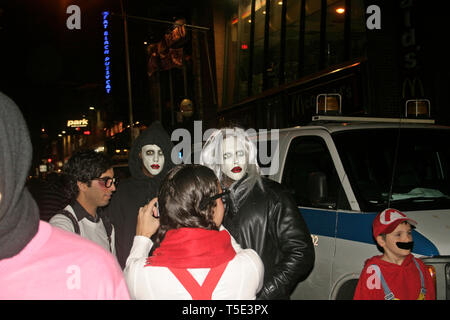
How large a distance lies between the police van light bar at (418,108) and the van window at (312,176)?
130 cm

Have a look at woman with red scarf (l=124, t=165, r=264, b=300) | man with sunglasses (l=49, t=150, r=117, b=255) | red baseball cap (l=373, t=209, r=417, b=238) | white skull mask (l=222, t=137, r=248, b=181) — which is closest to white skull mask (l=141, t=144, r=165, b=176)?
man with sunglasses (l=49, t=150, r=117, b=255)

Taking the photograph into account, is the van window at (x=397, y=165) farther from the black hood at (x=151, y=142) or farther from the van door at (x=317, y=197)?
the black hood at (x=151, y=142)

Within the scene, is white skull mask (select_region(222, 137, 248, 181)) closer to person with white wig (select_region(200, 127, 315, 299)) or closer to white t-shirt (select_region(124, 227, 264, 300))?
person with white wig (select_region(200, 127, 315, 299))

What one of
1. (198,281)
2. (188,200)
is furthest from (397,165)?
(198,281)

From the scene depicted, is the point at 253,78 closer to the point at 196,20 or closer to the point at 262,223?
the point at 196,20

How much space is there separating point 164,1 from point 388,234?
20.2 meters

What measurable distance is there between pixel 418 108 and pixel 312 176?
6.59 ft

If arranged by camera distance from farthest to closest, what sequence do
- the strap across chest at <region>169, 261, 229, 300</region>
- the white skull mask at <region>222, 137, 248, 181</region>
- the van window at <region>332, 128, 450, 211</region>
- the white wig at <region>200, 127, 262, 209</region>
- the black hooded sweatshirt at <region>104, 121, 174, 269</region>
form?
the van window at <region>332, 128, 450, 211</region> < the black hooded sweatshirt at <region>104, 121, 174, 269</region> < the white skull mask at <region>222, 137, 248, 181</region> < the white wig at <region>200, 127, 262, 209</region> < the strap across chest at <region>169, 261, 229, 300</region>

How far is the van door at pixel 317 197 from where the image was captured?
11.5ft

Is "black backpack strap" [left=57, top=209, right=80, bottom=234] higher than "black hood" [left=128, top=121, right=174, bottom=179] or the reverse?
the reverse

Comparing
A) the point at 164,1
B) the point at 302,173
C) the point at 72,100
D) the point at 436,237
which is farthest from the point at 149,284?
the point at 72,100

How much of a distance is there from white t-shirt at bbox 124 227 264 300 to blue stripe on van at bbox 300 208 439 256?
1582mm

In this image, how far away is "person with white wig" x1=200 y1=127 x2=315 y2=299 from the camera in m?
2.60

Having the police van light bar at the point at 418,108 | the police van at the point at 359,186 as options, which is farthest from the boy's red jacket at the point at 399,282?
the police van light bar at the point at 418,108
